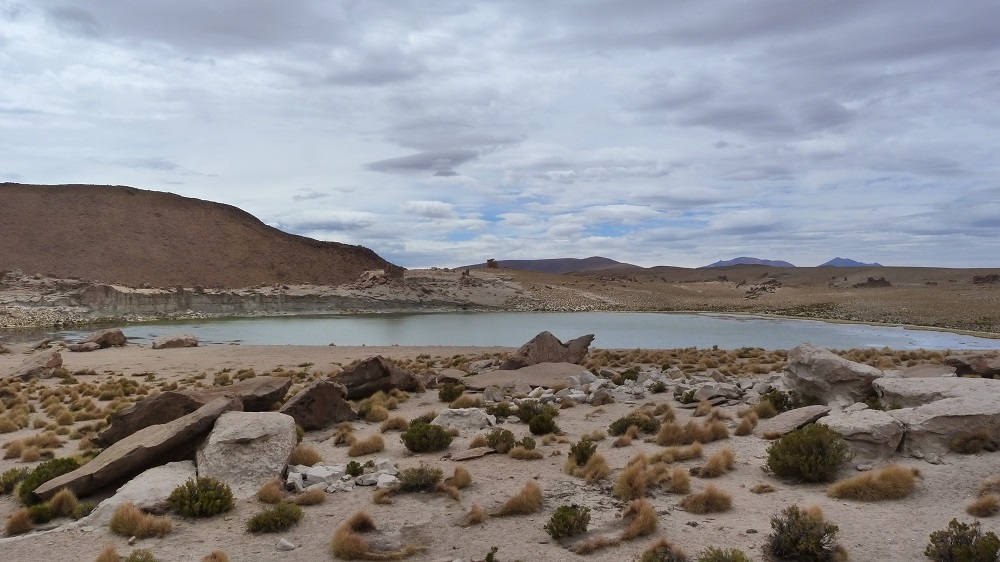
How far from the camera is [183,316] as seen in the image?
67.6 meters

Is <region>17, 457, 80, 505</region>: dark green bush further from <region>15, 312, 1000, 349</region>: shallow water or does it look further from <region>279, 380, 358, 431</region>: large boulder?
<region>15, 312, 1000, 349</region>: shallow water

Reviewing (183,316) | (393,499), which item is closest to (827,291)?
(183,316)

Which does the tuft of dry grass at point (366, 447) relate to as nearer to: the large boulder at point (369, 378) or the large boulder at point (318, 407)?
the large boulder at point (318, 407)

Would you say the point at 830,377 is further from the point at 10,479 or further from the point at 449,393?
the point at 10,479

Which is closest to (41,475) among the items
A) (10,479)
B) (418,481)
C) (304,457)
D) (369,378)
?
(10,479)

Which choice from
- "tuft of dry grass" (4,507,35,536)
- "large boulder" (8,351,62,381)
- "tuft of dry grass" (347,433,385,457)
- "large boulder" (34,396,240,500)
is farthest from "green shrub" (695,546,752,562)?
"large boulder" (8,351,62,381)

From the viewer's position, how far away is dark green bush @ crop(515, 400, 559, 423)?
1400 cm

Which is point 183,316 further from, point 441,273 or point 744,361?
point 744,361

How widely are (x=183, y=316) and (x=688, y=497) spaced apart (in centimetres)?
6913

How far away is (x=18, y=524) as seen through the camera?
26.5 feet

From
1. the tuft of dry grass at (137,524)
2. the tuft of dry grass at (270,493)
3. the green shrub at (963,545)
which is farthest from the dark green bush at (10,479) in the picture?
the green shrub at (963,545)

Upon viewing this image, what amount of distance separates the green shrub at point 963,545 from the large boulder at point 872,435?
2.74m

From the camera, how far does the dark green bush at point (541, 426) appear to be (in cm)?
1262

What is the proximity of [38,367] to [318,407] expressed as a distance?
1477 centimetres
